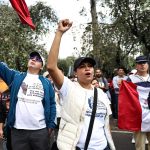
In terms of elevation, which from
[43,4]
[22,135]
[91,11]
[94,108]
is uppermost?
[43,4]

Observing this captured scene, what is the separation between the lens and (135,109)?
7.00 meters

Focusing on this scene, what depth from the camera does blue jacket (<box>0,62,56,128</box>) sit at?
201 inches

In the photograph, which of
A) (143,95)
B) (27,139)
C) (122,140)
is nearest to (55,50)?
(27,139)

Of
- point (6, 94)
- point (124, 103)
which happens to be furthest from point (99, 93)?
point (124, 103)

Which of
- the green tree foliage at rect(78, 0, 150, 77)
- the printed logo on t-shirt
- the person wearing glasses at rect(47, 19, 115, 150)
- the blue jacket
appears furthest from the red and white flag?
the green tree foliage at rect(78, 0, 150, 77)

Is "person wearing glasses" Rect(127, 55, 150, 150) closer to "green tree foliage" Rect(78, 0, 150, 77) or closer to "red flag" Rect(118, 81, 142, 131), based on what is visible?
"red flag" Rect(118, 81, 142, 131)

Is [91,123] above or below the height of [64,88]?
below

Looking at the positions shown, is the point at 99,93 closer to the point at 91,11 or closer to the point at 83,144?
the point at 83,144

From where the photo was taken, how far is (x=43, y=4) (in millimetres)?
26688

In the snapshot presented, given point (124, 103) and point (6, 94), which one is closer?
point (6, 94)

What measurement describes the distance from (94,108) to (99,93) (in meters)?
0.21

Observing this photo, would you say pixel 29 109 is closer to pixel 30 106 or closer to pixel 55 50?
pixel 30 106

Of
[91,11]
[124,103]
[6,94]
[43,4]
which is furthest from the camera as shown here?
[43,4]

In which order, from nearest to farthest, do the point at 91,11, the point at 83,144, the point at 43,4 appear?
Answer: the point at 83,144 → the point at 91,11 → the point at 43,4
